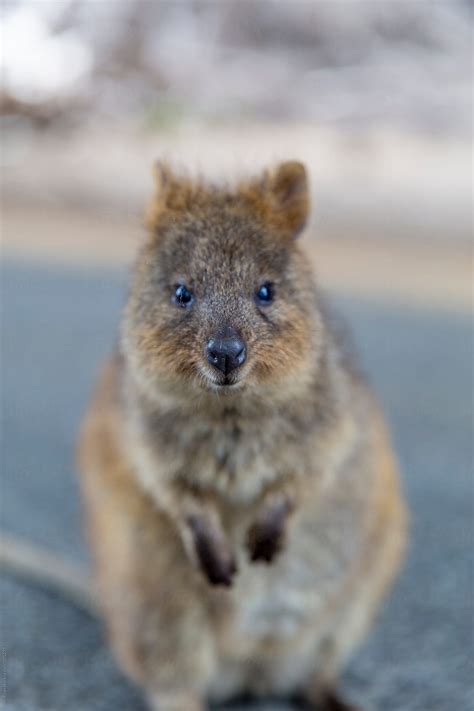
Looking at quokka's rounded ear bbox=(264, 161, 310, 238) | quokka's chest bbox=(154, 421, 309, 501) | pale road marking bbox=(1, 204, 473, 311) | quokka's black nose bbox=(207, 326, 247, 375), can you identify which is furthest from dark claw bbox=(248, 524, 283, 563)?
pale road marking bbox=(1, 204, 473, 311)

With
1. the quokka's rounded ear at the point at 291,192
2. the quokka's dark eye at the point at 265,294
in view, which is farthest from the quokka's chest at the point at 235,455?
the quokka's rounded ear at the point at 291,192

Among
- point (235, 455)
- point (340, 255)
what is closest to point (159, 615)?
point (235, 455)

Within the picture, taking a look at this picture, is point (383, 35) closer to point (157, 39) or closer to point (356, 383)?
point (157, 39)

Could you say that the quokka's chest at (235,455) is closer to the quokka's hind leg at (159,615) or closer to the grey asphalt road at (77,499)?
the quokka's hind leg at (159,615)

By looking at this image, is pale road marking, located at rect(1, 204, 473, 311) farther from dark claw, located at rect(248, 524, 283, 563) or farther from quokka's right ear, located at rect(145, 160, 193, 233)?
dark claw, located at rect(248, 524, 283, 563)

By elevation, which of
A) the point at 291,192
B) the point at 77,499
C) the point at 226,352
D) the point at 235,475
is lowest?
the point at 77,499

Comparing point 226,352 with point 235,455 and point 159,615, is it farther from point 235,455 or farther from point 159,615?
point 159,615
